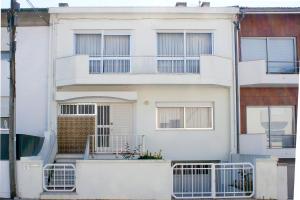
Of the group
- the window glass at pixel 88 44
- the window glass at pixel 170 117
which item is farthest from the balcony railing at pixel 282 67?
the window glass at pixel 88 44

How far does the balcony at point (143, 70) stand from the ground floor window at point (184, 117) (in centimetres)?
151

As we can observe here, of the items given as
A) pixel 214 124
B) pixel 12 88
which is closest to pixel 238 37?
pixel 214 124

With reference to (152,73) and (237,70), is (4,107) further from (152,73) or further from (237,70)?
(237,70)

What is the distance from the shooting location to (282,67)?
1858cm

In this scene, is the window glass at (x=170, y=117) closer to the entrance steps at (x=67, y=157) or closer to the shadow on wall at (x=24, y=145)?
the entrance steps at (x=67, y=157)

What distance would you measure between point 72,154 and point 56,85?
2888 mm

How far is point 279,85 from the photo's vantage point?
707 inches

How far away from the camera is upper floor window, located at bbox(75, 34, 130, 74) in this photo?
17.8m

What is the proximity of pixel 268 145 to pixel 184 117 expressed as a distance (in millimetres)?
3741

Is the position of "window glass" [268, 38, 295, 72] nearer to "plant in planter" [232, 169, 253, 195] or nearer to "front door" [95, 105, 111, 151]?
"plant in planter" [232, 169, 253, 195]

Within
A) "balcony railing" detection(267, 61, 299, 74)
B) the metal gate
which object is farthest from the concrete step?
"balcony railing" detection(267, 61, 299, 74)

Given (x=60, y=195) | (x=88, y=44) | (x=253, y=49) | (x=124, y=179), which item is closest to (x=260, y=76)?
(x=253, y=49)

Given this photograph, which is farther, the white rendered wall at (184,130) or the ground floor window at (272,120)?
the ground floor window at (272,120)

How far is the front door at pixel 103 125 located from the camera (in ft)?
57.6
